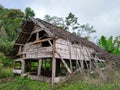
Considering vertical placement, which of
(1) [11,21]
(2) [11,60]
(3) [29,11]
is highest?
(3) [29,11]

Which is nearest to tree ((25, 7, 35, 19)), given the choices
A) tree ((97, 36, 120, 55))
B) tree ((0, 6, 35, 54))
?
tree ((0, 6, 35, 54))

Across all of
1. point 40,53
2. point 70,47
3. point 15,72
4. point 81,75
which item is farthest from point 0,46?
point 81,75

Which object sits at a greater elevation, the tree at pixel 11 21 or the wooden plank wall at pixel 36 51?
the tree at pixel 11 21

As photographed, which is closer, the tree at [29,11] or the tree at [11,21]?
the tree at [11,21]

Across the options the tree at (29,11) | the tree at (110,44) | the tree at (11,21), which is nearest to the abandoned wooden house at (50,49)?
the tree at (110,44)

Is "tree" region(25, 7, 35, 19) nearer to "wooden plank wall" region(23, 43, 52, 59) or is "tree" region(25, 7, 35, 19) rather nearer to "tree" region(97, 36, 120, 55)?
"tree" region(97, 36, 120, 55)

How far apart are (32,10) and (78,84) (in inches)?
966

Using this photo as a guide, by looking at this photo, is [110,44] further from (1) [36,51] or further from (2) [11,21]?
(2) [11,21]

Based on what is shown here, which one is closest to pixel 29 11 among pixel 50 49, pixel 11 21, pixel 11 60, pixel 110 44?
pixel 11 21

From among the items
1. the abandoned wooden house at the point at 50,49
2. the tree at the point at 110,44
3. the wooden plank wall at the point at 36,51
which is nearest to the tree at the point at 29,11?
the tree at the point at 110,44

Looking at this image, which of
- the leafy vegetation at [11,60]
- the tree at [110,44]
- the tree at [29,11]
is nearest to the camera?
the leafy vegetation at [11,60]

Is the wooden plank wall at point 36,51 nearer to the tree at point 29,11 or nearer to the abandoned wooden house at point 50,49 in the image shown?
the abandoned wooden house at point 50,49

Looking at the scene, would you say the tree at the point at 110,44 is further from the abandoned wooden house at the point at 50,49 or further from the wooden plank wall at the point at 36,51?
the wooden plank wall at the point at 36,51

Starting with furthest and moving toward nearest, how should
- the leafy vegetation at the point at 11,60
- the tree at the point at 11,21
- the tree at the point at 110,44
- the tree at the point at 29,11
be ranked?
the tree at the point at 29,11 → the tree at the point at 11,21 → the tree at the point at 110,44 → the leafy vegetation at the point at 11,60
